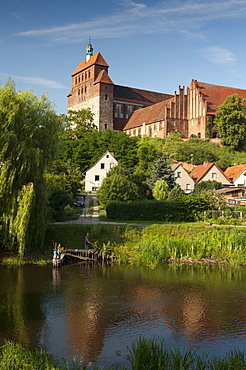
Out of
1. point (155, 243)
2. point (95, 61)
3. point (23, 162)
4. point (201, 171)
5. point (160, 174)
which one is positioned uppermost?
point (95, 61)

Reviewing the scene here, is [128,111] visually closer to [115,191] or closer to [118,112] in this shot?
[118,112]

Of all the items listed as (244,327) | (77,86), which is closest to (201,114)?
(77,86)

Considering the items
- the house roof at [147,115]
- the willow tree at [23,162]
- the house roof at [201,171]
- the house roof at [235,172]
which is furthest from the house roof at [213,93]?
the willow tree at [23,162]

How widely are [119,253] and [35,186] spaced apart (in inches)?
282

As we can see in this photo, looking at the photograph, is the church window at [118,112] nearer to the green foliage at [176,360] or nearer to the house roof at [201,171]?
the house roof at [201,171]

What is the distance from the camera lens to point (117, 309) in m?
16.8

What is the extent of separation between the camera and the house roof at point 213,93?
8519 centimetres

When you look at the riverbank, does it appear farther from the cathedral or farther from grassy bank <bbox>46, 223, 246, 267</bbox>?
the cathedral

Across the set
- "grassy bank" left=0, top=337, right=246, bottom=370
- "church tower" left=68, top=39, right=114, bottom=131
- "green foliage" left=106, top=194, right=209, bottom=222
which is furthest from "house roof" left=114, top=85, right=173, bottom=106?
"grassy bank" left=0, top=337, right=246, bottom=370

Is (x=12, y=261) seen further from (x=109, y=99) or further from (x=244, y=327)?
(x=109, y=99)

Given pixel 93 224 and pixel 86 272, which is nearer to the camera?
pixel 86 272

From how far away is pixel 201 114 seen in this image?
83250 millimetres

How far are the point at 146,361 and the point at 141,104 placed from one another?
99489mm

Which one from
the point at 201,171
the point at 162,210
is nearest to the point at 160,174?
the point at 162,210
